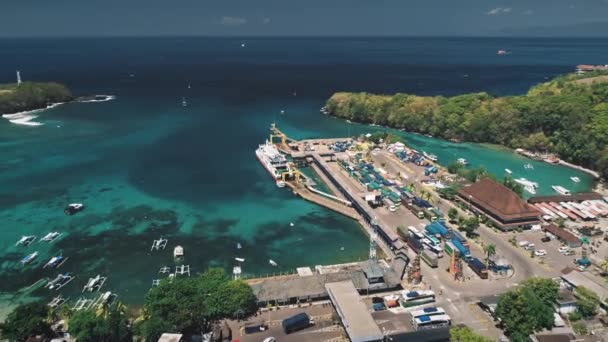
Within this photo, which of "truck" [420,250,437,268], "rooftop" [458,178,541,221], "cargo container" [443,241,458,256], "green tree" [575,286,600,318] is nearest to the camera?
"green tree" [575,286,600,318]

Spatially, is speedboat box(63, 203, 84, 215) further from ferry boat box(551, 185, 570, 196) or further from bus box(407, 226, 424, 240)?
ferry boat box(551, 185, 570, 196)

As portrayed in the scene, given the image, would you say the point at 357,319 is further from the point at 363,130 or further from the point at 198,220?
the point at 363,130

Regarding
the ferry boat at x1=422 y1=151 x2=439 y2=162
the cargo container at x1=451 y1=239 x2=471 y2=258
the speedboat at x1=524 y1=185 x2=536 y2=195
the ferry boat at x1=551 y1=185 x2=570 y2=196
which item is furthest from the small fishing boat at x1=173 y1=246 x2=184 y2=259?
the ferry boat at x1=551 y1=185 x2=570 y2=196

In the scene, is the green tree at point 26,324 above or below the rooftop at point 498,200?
below

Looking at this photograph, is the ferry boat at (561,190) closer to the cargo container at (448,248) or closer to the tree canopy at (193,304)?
the cargo container at (448,248)

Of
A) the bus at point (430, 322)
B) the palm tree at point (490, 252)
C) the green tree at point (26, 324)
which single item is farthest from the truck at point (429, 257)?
→ the green tree at point (26, 324)

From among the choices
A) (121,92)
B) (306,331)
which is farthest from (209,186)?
(121,92)
